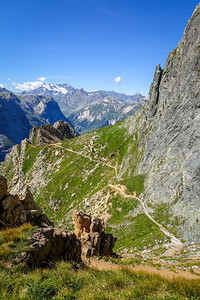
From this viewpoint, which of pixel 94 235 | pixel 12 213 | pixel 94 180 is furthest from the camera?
pixel 94 180

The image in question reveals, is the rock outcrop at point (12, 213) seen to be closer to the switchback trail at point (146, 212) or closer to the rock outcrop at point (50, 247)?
the rock outcrop at point (50, 247)

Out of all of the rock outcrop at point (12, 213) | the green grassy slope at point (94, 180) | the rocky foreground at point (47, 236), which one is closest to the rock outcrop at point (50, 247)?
the rocky foreground at point (47, 236)

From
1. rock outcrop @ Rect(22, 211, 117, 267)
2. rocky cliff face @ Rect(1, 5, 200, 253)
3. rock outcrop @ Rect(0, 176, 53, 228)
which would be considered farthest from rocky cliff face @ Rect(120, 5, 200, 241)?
rock outcrop @ Rect(0, 176, 53, 228)

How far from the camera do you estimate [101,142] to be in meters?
131

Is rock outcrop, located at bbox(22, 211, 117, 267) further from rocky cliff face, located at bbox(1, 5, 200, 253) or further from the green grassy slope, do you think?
rocky cliff face, located at bbox(1, 5, 200, 253)

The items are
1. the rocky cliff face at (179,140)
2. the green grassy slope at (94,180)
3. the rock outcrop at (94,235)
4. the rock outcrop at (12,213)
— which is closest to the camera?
the rock outcrop at (12,213)

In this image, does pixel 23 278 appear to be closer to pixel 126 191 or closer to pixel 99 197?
pixel 126 191

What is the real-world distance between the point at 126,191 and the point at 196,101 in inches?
1564

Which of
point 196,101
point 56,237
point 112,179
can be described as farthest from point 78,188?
point 56,237

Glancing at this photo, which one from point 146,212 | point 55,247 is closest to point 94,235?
point 55,247

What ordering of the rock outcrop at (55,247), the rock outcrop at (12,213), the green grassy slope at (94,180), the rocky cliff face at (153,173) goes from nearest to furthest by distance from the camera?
the rock outcrop at (55,247)
the rock outcrop at (12,213)
the rocky cliff face at (153,173)
the green grassy slope at (94,180)

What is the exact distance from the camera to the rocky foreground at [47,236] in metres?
Result: 14.3

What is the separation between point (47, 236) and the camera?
16062mm

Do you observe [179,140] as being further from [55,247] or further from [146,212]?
[55,247]
